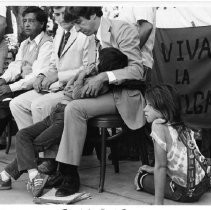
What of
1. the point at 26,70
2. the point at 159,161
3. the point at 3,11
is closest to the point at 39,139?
the point at 159,161

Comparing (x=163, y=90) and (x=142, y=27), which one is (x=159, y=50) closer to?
(x=142, y=27)

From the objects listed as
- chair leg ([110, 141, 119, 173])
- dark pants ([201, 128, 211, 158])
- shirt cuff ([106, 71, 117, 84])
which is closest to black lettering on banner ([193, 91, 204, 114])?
dark pants ([201, 128, 211, 158])

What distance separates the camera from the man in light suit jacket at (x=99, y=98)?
354 cm

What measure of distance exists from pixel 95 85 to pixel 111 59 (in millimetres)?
257

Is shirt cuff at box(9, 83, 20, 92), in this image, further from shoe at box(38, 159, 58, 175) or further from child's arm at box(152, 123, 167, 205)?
child's arm at box(152, 123, 167, 205)

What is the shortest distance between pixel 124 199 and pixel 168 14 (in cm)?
210

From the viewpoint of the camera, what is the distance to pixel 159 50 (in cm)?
470

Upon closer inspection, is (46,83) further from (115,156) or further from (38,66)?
(115,156)

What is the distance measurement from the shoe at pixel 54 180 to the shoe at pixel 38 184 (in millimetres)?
79

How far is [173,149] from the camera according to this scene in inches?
132

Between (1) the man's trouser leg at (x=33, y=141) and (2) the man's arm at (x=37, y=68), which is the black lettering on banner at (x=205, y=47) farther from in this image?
(1) the man's trouser leg at (x=33, y=141)

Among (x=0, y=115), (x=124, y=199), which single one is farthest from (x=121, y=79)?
(x=0, y=115)

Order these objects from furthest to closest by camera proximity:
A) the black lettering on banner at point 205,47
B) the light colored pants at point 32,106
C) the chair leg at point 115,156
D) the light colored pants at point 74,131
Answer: the black lettering on banner at point 205,47, the chair leg at point 115,156, the light colored pants at point 32,106, the light colored pants at point 74,131

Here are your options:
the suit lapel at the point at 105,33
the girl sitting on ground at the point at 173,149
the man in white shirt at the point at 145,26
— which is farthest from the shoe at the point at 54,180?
the man in white shirt at the point at 145,26
